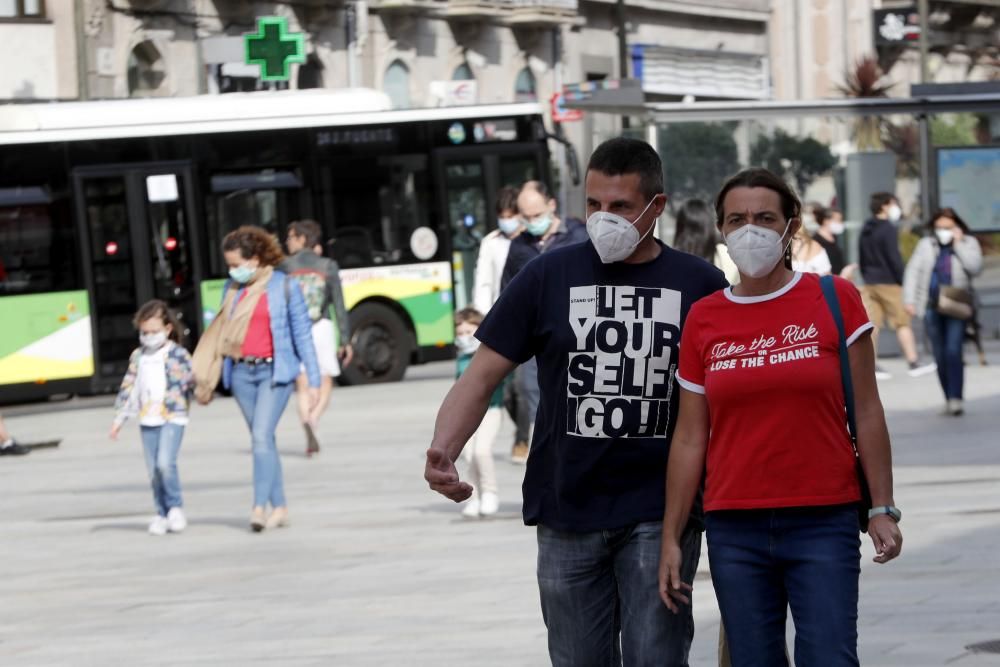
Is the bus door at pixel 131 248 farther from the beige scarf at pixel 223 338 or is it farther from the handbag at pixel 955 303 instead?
the beige scarf at pixel 223 338

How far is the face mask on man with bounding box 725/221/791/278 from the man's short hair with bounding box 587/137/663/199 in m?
0.24

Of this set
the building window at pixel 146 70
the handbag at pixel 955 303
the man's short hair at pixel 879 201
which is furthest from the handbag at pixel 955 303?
the building window at pixel 146 70

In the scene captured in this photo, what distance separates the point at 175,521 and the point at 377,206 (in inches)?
465

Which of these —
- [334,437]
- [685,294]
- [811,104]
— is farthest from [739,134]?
[685,294]

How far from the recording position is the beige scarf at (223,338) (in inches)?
434

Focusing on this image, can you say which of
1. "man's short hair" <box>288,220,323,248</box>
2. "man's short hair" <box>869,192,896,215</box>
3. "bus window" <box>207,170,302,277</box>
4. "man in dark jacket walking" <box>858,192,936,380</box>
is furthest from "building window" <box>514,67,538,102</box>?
"man's short hair" <box>288,220,323,248</box>

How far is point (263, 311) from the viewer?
11.1m

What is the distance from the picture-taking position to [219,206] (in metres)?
22.2

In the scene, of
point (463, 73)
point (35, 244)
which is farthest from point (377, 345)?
point (463, 73)

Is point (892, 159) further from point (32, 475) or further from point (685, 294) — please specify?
point (685, 294)

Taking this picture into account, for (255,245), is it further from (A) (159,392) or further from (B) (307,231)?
(B) (307,231)

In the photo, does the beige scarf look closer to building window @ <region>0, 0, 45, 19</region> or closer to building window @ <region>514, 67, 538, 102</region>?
building window @ <region>0, 0, 45, 19</region>

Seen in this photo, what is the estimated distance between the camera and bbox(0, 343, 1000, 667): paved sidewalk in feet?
25.4

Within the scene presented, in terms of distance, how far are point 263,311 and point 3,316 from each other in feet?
34.6
